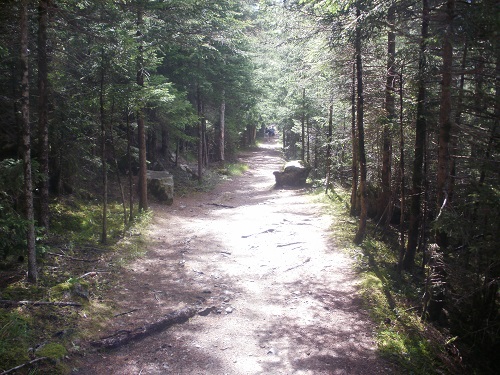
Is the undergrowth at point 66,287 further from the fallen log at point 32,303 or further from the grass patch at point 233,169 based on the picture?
the grass patch at point 233,169

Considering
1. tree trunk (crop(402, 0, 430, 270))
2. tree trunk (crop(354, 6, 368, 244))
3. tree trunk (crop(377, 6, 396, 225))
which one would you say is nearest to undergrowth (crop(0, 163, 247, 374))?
tree trunk (crop(354, 6, 368, 244))

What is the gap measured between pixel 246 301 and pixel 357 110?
714cm

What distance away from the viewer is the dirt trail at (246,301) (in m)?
6.71

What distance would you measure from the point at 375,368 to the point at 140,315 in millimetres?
4817

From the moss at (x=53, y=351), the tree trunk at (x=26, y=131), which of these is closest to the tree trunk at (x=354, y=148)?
the tree trunk at (x=26, y=131)

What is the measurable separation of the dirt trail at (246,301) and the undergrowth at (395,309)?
346 millimetres

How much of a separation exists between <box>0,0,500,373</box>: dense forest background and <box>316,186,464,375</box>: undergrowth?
347 millimetres

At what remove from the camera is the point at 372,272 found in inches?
415

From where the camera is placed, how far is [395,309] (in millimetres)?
8867

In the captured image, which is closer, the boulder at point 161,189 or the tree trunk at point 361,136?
the tree trunk at point 361,136

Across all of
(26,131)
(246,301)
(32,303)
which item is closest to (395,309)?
(246,301)

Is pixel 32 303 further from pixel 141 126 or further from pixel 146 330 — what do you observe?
pixel 141 126

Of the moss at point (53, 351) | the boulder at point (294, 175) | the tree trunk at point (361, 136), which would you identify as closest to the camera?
the moss at point (53, 351)

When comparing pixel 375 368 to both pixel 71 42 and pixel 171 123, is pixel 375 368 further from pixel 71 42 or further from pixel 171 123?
pixel 171 123
